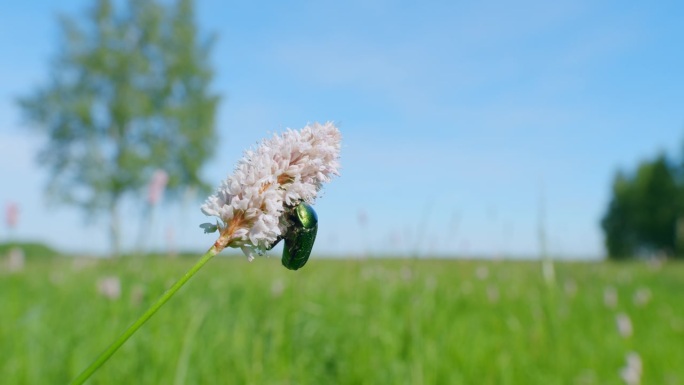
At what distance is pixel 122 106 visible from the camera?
34.1 metres

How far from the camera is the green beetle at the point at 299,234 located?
2.00ft

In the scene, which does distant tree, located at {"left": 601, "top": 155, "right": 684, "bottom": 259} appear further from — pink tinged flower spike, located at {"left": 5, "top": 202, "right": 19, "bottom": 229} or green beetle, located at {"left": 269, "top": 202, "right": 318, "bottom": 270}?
A: green beetle, located at {"left": 269, "top": 202, "right": 318, "bottom": 270}

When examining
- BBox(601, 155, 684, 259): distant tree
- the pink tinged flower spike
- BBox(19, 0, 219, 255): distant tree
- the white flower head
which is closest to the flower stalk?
the white flower head

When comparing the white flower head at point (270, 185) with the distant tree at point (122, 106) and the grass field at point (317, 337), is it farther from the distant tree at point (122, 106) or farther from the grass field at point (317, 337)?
the distant tree at point (122, 106)

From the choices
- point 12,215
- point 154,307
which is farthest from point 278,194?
point 12,215

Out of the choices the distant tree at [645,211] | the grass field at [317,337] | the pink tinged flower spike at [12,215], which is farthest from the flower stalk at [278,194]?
the distant tree at [645,211]

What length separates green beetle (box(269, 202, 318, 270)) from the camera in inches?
24.0

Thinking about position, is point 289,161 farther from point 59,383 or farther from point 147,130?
point 147,130

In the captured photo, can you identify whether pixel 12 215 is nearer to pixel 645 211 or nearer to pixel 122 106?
pixel 122 106

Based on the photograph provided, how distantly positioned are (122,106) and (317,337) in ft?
107

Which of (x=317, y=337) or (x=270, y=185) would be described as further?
(x=317, y=337)

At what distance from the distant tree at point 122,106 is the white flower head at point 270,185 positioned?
3358cm

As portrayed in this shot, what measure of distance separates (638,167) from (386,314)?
54952 millimetres

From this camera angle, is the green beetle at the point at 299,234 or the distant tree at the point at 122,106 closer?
the green beetle at the point at 299,234
